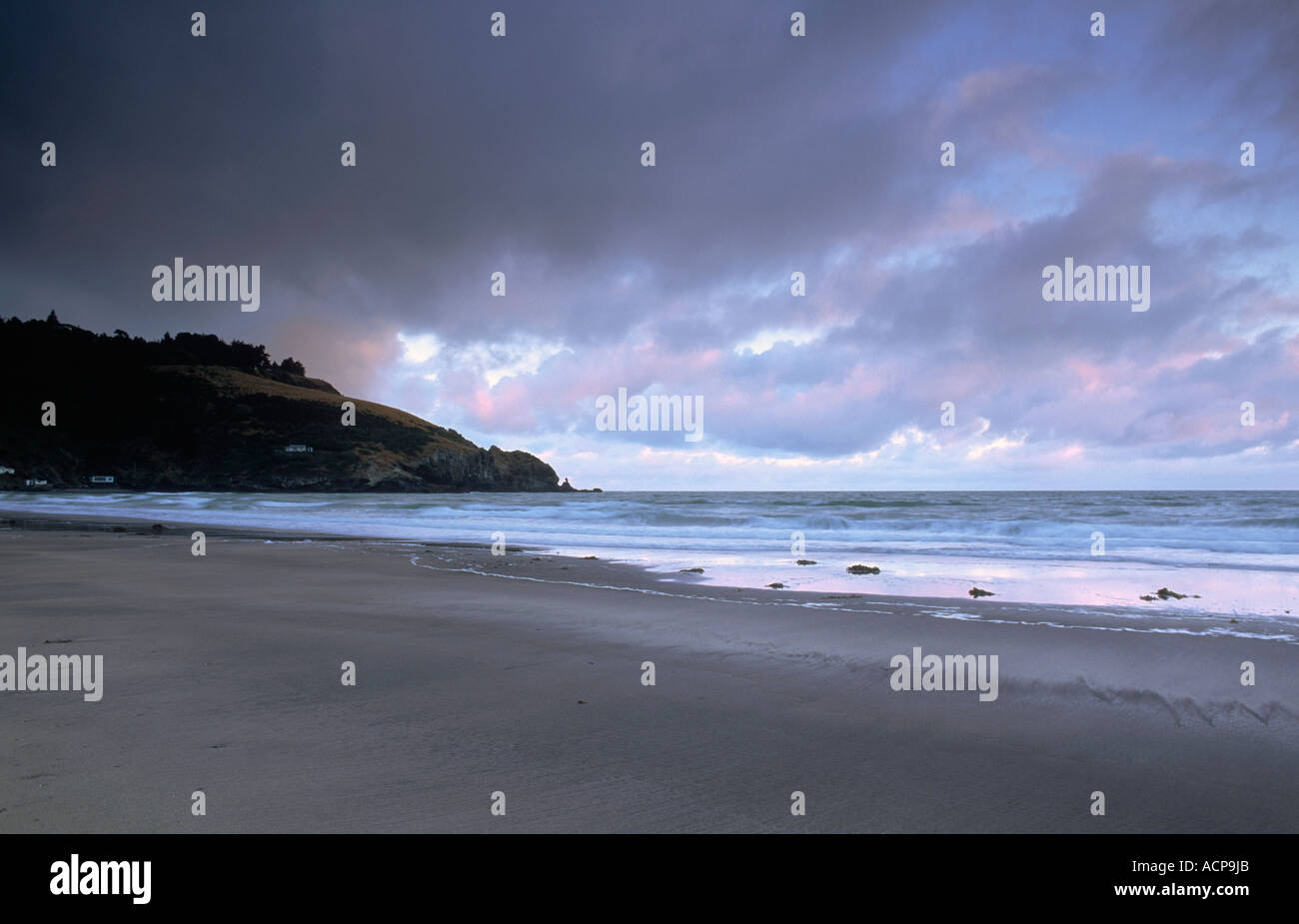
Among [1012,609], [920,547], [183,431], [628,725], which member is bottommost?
[920,547]

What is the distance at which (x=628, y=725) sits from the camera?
3.62 metres

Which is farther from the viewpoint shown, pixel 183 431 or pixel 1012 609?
pixel 183 431

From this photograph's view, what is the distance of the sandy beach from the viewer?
2.57 meters

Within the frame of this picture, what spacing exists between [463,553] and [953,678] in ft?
39.7

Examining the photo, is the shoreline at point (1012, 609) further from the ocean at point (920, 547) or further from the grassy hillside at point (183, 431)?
the grassy hillside at point (183, 431)

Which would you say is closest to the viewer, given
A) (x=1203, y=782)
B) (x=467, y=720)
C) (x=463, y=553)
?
(x=1203, y=782)

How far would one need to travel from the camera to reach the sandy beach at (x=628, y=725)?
8.44 feet

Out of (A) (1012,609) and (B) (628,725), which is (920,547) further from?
(B) (628,725)

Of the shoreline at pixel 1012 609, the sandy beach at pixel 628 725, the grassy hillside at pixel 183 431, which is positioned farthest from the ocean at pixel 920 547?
the grassy hillside at pixel 183 431

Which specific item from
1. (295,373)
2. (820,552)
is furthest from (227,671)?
(295,373)

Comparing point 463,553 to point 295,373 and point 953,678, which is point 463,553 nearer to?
point 953,678

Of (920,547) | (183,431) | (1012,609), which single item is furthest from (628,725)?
(183,431)

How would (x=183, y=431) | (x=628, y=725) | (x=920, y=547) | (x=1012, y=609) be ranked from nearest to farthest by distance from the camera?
(x=628, y=725), (x=1012, y=609), (x=920, y=547), (x=183, y=431)

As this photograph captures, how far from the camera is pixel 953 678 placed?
4738 millimetres
